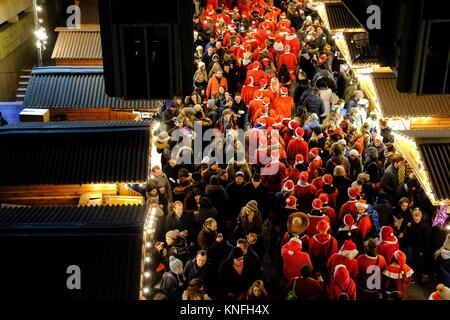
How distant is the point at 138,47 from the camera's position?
5.47 m

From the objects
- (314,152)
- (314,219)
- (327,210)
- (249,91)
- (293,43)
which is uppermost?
(293,43)

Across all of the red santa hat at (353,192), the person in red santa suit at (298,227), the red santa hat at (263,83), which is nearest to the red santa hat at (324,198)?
the red santa hat at (353,192)

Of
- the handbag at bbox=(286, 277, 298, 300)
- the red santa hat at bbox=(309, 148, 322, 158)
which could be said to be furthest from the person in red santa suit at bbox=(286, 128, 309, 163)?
the handbag at bbox=(286, 277, 298, 300)

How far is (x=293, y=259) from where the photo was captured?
8.97m

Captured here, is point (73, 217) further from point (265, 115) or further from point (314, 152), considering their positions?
point (265, 115)

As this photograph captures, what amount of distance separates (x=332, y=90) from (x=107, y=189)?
8.07 meters

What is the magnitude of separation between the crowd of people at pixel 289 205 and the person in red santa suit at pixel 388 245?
0.05ft

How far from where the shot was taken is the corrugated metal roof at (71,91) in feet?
44.2

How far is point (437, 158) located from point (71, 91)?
7982mm

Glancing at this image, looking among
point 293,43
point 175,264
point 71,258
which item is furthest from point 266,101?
point 71,258

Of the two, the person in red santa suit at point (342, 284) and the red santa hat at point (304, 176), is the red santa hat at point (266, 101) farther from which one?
the person in red santa suit at point (342, 284)

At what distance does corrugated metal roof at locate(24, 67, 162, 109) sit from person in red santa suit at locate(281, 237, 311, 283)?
5748 mm

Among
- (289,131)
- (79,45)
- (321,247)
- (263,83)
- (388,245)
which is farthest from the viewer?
(79,45)
